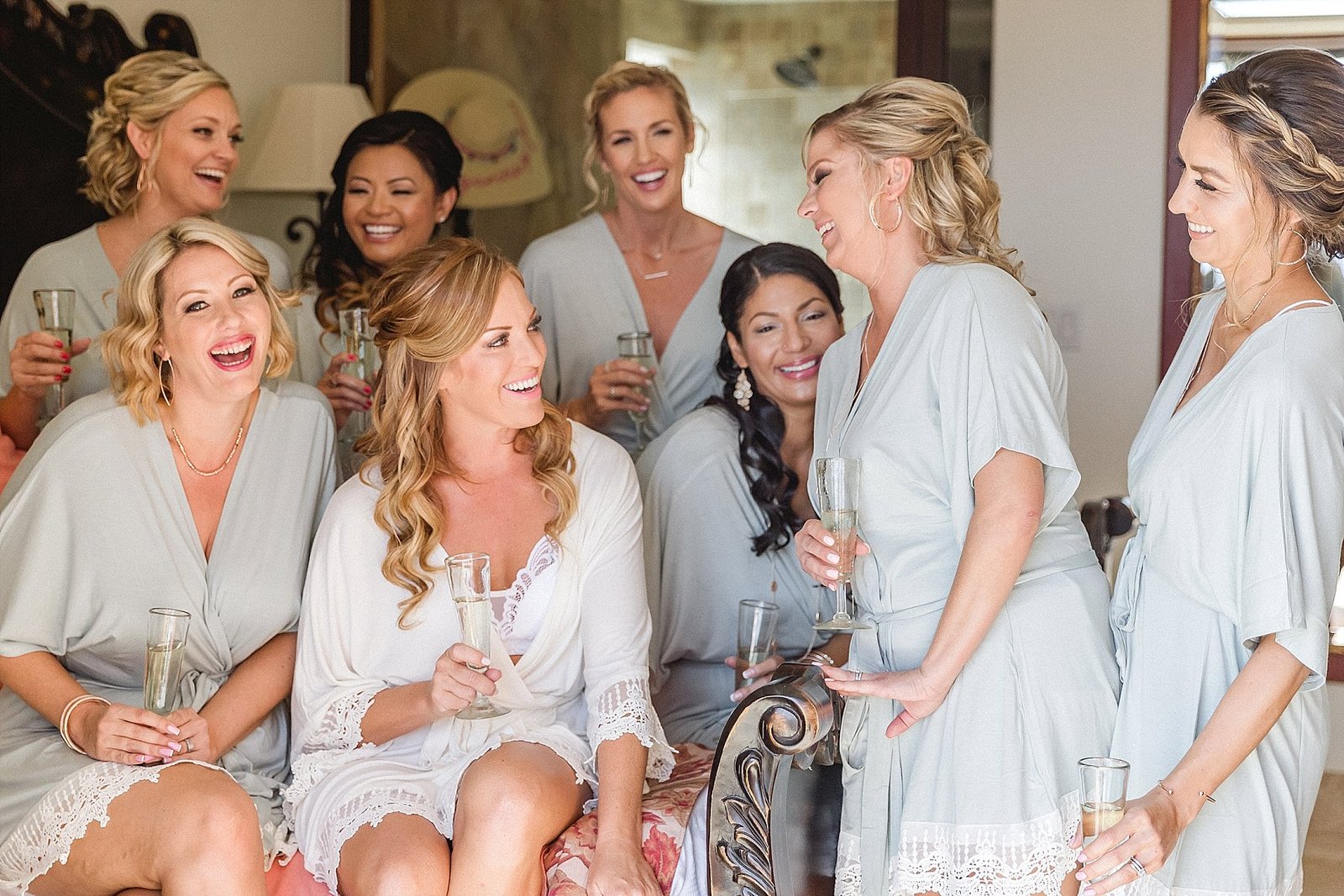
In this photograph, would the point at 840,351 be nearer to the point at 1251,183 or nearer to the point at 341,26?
the point at 1251,183

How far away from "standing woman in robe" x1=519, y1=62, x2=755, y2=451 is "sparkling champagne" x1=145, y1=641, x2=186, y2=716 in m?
1.21

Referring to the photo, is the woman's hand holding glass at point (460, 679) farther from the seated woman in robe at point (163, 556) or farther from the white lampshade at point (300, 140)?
the white lampshade at point (300, 140)

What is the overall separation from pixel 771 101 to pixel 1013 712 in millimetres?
3281

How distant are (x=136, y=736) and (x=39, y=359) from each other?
976 millimetres

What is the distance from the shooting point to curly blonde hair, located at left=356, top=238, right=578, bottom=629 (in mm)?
2574

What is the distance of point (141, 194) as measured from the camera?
340 cm

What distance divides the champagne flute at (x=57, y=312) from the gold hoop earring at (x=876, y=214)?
5.49 feet

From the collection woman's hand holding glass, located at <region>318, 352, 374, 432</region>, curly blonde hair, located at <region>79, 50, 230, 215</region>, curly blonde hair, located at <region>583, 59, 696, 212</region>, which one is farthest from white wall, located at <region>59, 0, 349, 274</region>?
woman's hand holding glass, located at <region>318, 352, 374, 432</region>

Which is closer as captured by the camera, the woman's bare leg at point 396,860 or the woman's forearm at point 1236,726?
the woman's forearm at point 1236,726

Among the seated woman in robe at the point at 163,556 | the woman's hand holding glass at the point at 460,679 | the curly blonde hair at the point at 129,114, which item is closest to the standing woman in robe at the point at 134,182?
the curly blonde hair at the point at 129,114

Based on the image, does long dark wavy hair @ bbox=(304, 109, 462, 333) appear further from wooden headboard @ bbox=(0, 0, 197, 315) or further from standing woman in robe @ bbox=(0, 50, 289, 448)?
wooden headboard @ bbox=(0, 0, 197, 315)

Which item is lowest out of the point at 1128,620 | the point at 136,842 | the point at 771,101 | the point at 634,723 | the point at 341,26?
the point at 136,842

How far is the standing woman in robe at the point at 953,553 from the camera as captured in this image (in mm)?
2049

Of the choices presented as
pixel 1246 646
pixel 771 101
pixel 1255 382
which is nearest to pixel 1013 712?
pixel 1246 646
